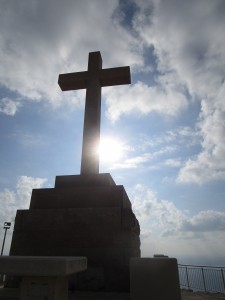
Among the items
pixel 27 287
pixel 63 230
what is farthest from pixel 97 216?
pixel 27 287

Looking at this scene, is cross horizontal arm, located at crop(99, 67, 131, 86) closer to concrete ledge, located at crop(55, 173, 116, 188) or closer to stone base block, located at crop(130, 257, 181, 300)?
concrete ledge, located at crop(55, 173, 116, 188)

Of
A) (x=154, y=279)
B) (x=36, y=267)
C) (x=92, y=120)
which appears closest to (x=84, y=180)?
(x=92, y=120)

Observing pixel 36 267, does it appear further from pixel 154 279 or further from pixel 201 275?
pixel 201 275

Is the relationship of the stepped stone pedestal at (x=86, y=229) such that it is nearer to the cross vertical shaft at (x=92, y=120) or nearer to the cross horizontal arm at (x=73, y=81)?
the cross vertical shaft at (x=92, y=120)

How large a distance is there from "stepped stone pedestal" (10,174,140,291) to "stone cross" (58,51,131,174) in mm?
692

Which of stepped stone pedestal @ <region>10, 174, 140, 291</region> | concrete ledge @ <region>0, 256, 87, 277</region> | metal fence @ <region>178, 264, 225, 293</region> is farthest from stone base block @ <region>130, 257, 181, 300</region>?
metal fence @ <region>178, 264, 225, 293</region>

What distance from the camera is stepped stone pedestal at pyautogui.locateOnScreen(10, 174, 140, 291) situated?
182 inches

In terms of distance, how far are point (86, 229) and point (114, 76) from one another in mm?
5153

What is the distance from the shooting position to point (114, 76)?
7.94m

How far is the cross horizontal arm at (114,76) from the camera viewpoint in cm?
795

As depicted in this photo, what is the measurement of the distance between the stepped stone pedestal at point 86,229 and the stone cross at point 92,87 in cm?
69

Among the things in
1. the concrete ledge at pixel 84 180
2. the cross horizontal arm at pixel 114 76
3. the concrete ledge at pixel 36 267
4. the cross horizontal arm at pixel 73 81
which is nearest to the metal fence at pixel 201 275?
the concrete ledge at pixel 84 180

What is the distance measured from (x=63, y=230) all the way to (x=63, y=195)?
85cm

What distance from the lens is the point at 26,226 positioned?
17.8 feet
